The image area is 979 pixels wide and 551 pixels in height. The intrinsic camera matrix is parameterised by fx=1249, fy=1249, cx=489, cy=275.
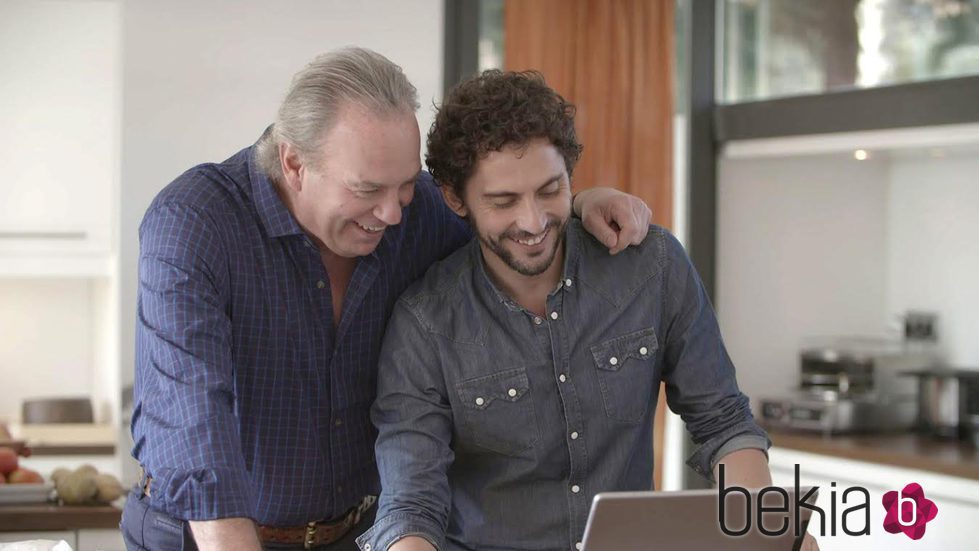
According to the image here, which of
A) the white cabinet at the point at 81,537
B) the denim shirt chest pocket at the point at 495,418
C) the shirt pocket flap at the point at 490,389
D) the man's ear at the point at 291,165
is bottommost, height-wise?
the white cabinet at the point at 81,537

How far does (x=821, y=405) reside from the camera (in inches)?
176

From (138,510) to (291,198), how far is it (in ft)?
1.86

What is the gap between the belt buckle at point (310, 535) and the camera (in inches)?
81.7

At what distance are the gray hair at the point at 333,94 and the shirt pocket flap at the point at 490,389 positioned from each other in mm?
433

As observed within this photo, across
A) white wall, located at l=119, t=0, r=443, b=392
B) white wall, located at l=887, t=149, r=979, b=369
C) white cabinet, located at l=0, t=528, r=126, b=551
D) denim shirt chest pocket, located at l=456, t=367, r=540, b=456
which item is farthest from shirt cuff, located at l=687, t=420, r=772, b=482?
white wall, located at l=887, t=149, r=979, b=369

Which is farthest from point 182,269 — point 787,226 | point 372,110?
point 787,226

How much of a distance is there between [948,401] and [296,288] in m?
3.07

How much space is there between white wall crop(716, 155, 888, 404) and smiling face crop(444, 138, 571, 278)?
128 inches

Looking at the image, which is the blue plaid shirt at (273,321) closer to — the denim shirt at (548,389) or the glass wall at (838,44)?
the denim shirt at (548,389)

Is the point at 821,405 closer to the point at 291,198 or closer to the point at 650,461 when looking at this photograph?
the point at 650,461

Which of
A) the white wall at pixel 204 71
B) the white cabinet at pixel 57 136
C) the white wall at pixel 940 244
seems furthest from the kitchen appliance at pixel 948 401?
the white cabinet at pixel 57 136

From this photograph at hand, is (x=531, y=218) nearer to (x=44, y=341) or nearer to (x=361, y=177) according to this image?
(x=361, y=177)

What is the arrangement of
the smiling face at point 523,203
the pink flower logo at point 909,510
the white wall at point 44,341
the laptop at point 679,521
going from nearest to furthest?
the laptop at point 679,521 < the smiling face at point 523,203 < the pink flower logo at point 909,510 < the white wall at point 44,341

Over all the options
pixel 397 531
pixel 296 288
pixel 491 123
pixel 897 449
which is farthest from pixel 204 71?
pixel 397 531
